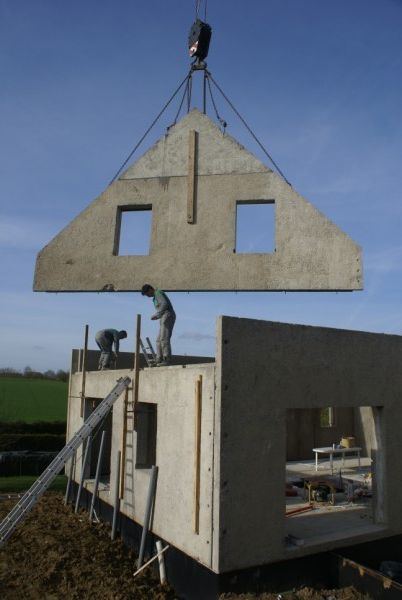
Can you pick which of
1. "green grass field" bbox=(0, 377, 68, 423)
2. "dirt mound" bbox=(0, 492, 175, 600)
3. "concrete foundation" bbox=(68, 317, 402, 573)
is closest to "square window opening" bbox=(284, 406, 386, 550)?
"concrete foundation" bbox=(68, 317, 402, 573)

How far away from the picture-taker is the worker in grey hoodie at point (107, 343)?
10.5 metres

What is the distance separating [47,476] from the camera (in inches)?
271

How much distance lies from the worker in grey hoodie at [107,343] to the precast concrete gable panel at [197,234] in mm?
1684

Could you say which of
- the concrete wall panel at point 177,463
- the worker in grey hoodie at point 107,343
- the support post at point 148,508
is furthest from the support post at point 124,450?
the worker in grey hoodie at point 107,343

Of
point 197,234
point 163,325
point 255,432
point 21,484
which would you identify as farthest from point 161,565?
point 21,484

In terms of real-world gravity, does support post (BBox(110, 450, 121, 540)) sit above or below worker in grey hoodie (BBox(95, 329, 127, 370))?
below

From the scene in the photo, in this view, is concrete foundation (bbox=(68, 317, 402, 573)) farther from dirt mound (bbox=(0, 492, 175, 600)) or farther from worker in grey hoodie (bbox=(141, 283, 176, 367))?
dirt mound (bbox=(0, 492, 175, 600))

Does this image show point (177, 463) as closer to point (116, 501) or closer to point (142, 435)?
point (142, 435)

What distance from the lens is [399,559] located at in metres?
6.52

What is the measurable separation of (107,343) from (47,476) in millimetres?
3967

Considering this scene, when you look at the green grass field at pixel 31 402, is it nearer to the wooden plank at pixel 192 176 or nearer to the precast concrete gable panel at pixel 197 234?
the precast concrete gable panel at pixel 197 234

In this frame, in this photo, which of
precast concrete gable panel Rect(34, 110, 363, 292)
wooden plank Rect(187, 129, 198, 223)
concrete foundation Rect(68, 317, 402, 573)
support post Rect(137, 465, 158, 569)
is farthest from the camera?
wooden plank Rect(187, 129, 198, 223)

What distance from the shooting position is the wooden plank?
887 cm

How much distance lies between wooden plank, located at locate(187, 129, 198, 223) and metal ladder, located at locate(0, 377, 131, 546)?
3.31 metres
